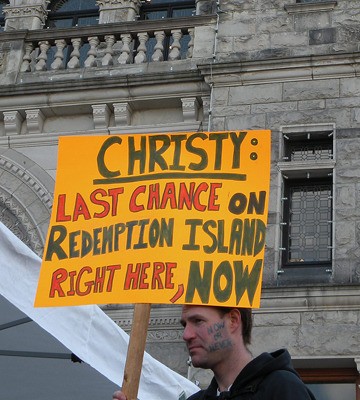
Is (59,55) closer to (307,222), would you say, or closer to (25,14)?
(25,14)

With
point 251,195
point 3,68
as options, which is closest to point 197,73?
point 3,68

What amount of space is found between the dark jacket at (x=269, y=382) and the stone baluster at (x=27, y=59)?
402 inches

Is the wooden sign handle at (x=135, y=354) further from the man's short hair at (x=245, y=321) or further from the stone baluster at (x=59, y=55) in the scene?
the stone baluster at (x=59, y=55)

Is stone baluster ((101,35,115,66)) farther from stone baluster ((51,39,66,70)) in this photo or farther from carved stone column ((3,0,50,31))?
carved stone column ((3,0,50,31))

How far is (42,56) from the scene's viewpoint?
47.4ft

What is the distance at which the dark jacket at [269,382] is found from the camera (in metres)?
4.55

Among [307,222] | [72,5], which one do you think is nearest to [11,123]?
[72,5]

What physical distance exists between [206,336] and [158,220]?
181 centimetres

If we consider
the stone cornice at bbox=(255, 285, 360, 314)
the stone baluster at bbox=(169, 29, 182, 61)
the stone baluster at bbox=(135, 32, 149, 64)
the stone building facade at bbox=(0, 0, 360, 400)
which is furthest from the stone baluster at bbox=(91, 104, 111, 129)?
the stone cornice at bbox=(255, 285, 360, 314)

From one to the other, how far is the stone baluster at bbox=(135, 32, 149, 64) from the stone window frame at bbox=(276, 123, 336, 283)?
2.28m

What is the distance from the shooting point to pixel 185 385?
8406mm

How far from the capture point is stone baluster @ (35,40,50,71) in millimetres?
14365

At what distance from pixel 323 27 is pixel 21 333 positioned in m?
6.27

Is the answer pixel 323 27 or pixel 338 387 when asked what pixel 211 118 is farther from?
pixel 338 387
